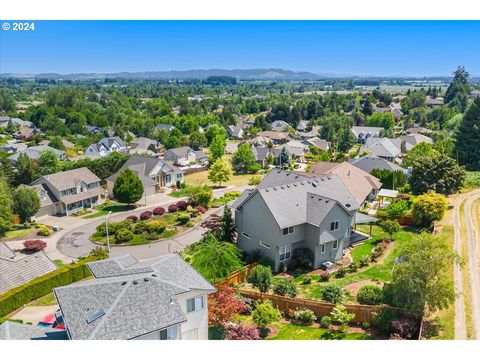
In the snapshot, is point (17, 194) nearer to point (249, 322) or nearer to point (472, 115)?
point (249, 322)

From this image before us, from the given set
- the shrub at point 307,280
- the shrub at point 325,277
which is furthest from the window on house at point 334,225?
the shrub at point 307,280

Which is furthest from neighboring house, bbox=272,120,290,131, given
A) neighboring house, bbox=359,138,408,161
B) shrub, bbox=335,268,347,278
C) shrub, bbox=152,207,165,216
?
shrub, bbox=335,268,347,278

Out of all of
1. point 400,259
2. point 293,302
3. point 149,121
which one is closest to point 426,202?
point 400,259

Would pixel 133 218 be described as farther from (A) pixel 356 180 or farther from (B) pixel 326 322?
(B) pixel 326 322

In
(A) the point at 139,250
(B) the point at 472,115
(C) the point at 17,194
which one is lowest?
(A) the point at 139,250

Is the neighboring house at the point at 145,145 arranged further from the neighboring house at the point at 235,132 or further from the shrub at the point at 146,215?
the shrub at the point at 146,215

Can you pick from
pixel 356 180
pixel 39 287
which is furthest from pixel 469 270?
pixel 39 287

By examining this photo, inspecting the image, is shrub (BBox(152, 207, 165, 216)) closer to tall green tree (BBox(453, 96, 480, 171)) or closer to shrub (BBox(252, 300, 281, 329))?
shrub (BBox(252, 300, 281, 329))
